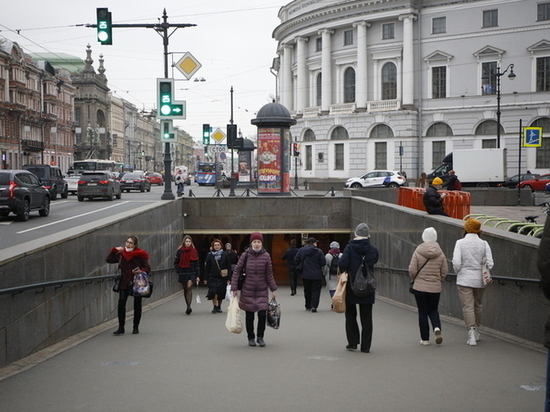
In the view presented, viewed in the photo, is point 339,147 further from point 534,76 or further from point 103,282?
point 103,282

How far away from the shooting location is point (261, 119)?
104 feet

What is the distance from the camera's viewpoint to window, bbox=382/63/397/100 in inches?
2506

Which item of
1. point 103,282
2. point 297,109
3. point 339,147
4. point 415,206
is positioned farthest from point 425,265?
point 297,109

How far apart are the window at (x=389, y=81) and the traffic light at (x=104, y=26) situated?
148ft

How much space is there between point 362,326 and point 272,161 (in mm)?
23536

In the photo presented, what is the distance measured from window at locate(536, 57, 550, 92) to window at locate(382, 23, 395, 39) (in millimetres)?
12417

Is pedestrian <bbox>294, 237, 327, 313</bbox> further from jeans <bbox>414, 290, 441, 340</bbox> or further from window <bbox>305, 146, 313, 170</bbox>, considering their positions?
window <bbox>305, 146, 313, 170</bbox>

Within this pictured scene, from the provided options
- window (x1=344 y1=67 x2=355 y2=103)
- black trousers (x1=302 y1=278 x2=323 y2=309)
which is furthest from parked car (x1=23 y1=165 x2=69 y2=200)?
window (x1=344 y1=67 x2=355 y2=103)

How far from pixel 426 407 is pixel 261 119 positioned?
25973 millimetres

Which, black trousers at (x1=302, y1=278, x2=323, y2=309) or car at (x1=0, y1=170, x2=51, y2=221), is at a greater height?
car at (x1=0, y1=170, x2=51, y2=221)

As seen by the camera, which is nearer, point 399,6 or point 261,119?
point 261,119

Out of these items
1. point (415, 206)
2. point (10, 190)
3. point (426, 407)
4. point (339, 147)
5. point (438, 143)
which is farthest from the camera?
point (339, 147)

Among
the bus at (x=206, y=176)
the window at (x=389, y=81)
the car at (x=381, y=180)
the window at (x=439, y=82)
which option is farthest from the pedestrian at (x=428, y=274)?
the bus at (x=206, y=176)

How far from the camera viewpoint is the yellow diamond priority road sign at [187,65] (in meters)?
24.8
